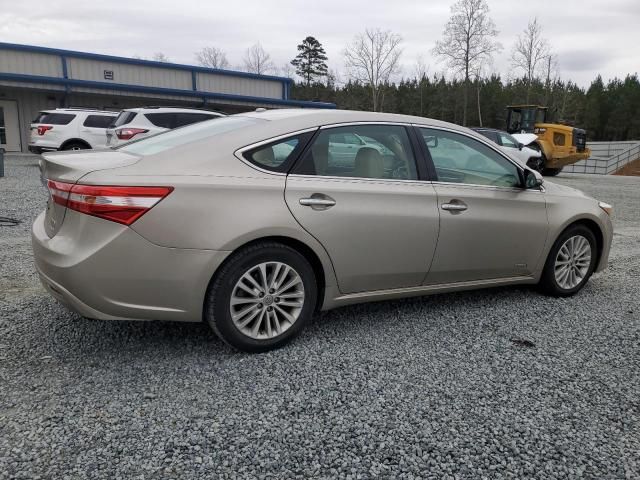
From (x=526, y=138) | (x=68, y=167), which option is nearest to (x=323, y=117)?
(x=68, y=167)

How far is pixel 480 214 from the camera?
4.01m

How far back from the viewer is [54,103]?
79.6ft

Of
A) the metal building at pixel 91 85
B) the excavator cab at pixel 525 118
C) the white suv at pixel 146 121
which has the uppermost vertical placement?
the metal building at pixel 91 85

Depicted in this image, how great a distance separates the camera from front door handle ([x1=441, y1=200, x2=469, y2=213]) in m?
3.84

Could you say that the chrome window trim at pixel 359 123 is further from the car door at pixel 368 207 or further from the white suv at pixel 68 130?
the white suv at pixel 68 130

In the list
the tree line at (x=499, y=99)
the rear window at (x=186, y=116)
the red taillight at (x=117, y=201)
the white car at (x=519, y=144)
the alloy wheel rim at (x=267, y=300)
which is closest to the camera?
the red taillight at (x=117, y=201)

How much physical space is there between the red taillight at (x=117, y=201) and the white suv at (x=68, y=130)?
13789 millimetres

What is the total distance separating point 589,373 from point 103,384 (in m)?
2.84

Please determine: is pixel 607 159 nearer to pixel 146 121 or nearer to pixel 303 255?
pixel 146 121

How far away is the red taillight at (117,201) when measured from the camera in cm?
279

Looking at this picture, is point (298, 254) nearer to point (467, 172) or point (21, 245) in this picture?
point (467, 172)

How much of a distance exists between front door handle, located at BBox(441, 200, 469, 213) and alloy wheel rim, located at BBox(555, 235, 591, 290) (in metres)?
1.26

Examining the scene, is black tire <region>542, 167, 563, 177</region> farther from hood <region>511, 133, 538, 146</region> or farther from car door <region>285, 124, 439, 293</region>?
car door <region>285, 124, 439, 293</region>

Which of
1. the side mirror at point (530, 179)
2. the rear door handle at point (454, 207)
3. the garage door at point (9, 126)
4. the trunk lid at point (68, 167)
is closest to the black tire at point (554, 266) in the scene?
the side mirror at point (530, 179)
